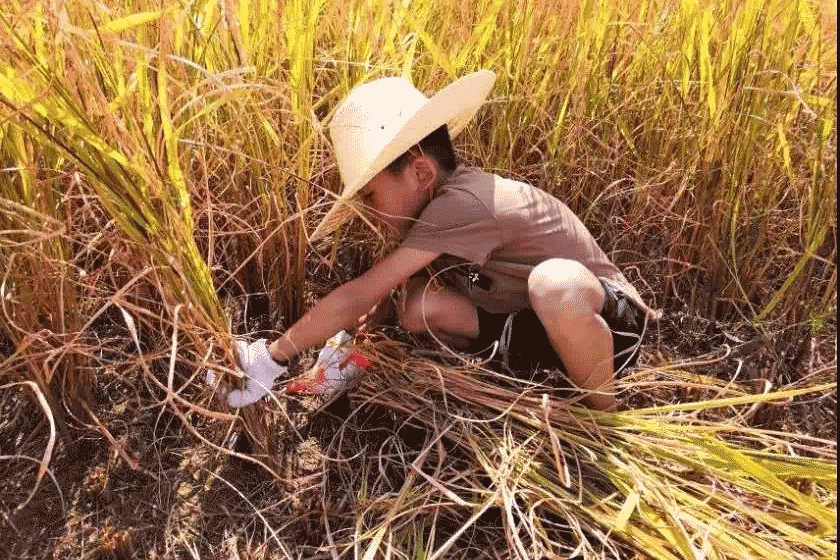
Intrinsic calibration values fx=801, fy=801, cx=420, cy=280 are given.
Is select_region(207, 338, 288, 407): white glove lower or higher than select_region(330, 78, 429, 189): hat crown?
lower

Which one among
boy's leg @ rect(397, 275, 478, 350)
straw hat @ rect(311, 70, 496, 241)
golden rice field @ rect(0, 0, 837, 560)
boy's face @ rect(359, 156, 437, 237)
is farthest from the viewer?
boy's leg @ rect(397, 275, 478, 350)

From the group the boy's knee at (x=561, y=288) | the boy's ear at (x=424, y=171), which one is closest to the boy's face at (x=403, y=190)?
the boy's ear at (x=424, y=171)

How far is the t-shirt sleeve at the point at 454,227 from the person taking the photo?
130 centimetres

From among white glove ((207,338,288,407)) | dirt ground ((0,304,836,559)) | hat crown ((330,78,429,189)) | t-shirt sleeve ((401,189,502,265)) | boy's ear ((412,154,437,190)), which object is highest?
hat crown ((330,78,429,189))

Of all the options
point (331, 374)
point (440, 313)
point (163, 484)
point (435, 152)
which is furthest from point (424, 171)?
point (163, 484)

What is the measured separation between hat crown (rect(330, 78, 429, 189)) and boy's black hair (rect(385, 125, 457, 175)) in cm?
7

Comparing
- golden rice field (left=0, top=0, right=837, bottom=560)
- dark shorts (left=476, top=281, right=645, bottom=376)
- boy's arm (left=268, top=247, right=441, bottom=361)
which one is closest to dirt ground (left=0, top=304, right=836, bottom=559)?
golden rice field (left=0, top=0, right=837, bottom=560)

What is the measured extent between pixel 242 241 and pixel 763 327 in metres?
0.99

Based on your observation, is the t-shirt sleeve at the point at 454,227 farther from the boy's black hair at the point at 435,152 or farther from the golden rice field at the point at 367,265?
the golden rice field at the point at 367,265

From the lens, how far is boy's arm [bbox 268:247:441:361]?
127 centimetres

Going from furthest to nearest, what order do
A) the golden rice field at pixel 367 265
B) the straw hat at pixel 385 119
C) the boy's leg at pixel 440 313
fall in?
1. the boy's leg at pixel 440 313
2. the straw hat at pixel 385 119
3. the golden rice field at pixel 367 265

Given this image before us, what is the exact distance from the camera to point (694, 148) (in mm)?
1608

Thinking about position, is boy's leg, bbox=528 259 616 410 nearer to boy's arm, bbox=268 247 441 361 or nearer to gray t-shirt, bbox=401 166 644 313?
gray t-shirt, bbox=401 166 644 313

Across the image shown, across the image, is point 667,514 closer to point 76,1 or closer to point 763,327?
point 763,327
